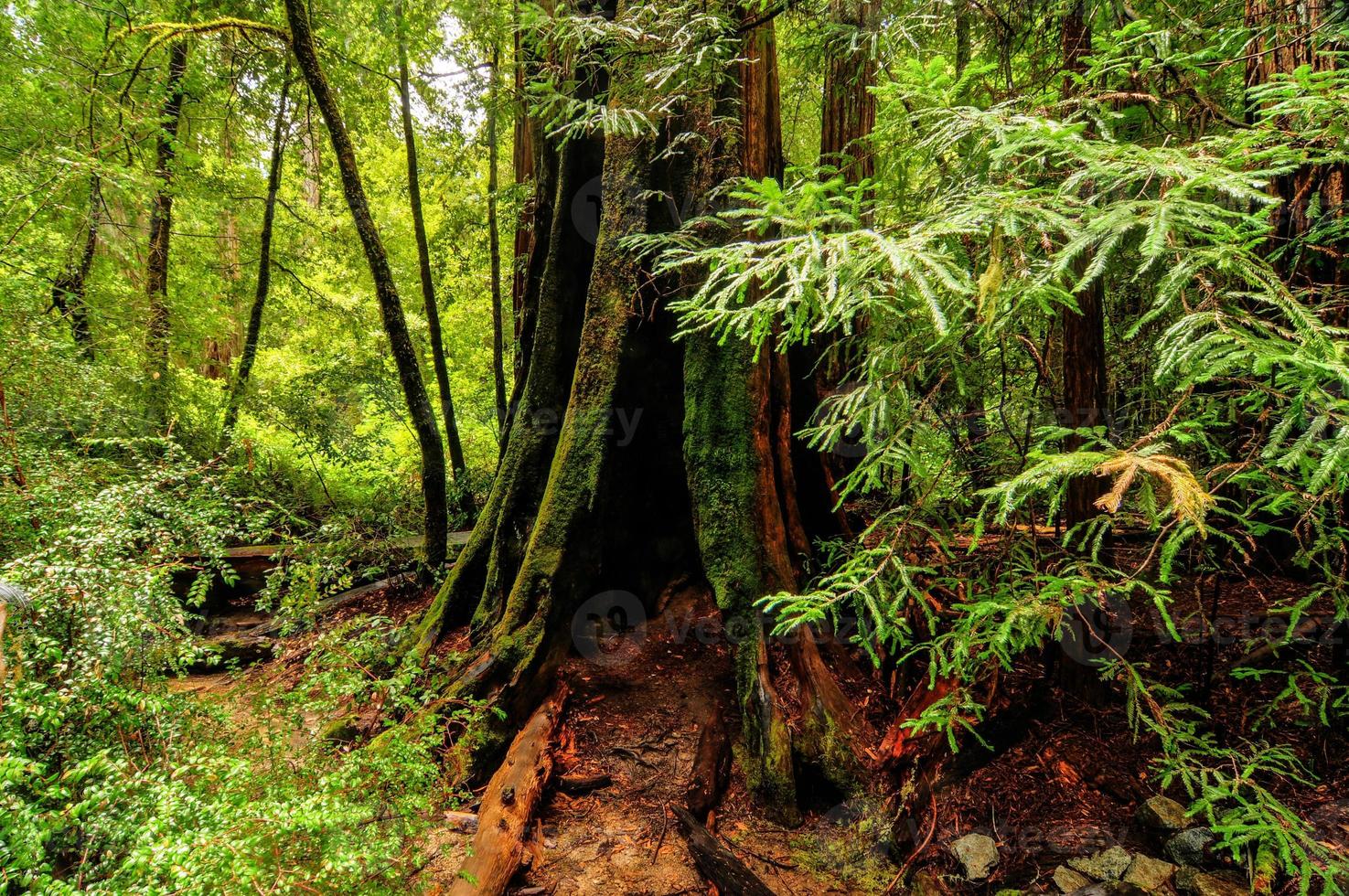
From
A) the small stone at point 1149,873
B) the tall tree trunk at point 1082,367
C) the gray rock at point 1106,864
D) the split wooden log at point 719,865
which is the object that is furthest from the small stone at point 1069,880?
the tall tree trunk at point 1082,367

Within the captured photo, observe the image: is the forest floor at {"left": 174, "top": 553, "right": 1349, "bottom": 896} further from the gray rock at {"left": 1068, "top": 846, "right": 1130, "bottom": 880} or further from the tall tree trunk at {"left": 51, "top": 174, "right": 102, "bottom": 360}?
the tall tree trunk at {"left": 51, "top": 174, "right": 102, "bottom": 360}

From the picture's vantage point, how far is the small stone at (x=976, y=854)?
2.51 m

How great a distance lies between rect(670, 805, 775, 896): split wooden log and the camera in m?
2.52

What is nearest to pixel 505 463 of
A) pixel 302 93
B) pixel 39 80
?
pixel 39 80

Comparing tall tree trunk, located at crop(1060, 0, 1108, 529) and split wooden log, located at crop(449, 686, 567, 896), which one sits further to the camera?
tall tree trunk, located at crop(1060, 0, 1108, 529)

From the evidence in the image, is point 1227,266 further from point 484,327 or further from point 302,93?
point 484,327

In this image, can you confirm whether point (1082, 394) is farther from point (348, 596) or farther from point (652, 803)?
point (348, 596)

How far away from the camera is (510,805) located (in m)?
3.03

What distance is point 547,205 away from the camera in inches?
222

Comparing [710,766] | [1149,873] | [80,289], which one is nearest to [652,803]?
[710,766]

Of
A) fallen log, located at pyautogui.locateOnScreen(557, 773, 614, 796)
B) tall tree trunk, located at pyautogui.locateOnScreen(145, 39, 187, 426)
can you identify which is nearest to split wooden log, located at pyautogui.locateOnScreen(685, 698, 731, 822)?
fallen log, located at pyautogui.locateOnScreen(557, 773, 614, 796)

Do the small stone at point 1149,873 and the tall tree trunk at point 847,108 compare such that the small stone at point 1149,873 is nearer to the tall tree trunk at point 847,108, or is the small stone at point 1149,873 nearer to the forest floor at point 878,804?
the forest floor at point 878,804

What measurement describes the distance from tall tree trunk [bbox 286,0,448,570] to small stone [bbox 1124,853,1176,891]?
633cm

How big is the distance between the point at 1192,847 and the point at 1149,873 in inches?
8.8
